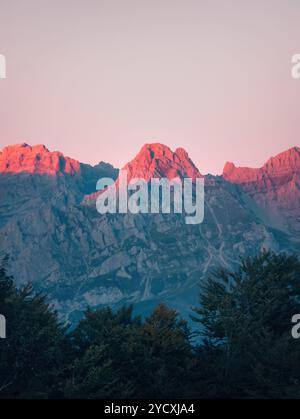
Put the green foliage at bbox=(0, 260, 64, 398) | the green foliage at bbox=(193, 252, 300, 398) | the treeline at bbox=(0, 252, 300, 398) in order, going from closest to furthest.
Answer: the green foliage at bbox=(0, 260, 64, 398) → the treeline at bbox=(0, 252, 300, 398) → the green foliage at bbox=(193, 252, 300, 398)

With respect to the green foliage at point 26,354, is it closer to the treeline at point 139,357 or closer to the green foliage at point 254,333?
the treeline at point 139,357

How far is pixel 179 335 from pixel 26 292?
56.7ft

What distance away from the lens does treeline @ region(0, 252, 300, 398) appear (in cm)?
5688

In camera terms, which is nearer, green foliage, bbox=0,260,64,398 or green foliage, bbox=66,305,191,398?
green foliage, bbox=0,260,64,398

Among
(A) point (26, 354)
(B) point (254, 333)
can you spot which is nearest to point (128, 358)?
(A) point (26, 354)

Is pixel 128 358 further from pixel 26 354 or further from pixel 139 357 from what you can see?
pixel 26 354

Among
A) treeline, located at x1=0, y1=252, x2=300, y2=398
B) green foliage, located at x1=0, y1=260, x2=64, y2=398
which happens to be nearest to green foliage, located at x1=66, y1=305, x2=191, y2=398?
treeline, located at x1=0, y1=252, x2=300, y2=398

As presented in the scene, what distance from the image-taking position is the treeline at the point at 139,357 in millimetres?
56875

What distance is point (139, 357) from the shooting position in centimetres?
6259

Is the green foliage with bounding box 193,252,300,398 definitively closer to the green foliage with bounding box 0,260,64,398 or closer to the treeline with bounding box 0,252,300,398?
the treeline with bounding box 0,252,300,398

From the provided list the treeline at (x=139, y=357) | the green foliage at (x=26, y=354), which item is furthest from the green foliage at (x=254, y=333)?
the green foliage at (x=26, y=354)

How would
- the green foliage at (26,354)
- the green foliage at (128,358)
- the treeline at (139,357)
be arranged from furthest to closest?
the green foliage at (128,358) < the treeline at (139,357) < the green foliage at (26,354)
